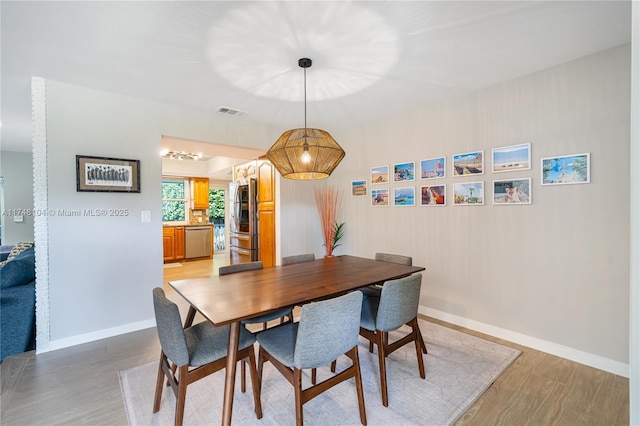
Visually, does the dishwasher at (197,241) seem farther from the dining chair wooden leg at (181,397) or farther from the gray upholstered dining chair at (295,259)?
the dining chair wooden leg at (181,397)

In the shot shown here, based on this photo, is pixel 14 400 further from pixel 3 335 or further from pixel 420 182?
pixel 420 182

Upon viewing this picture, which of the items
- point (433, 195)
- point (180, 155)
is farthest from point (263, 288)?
point (180, 155)

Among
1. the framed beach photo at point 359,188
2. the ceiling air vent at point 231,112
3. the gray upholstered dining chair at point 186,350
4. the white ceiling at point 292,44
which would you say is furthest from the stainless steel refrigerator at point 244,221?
the gray upholstered dining chair at point 186,350

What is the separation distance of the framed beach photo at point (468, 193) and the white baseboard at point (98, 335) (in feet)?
11.9

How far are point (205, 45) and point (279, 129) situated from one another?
7.01 feet

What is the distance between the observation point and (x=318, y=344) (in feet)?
5.07

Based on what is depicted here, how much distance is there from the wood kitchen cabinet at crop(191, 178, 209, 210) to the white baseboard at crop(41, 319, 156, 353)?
15.5ft

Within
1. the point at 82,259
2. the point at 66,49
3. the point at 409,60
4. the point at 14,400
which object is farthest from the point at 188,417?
the point at 409,60

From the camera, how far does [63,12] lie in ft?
5.88

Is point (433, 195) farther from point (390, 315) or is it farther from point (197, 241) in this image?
point (197, 241)

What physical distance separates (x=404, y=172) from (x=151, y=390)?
3.32 metres

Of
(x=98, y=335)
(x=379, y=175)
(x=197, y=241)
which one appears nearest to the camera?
(x=98, y=335)

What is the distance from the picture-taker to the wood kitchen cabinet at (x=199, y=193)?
7.44 m

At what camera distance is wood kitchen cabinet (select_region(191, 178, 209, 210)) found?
24.4 feet
